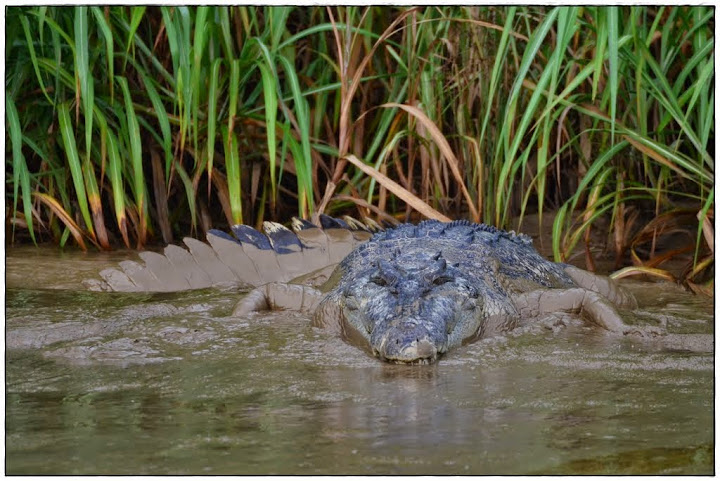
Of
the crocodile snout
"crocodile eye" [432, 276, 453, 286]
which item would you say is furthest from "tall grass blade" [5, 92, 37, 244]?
the crocodile snout

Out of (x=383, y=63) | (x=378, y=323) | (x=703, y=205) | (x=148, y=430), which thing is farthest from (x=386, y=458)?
(x=383, y=63)

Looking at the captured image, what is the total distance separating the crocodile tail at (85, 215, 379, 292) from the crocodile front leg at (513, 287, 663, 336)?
123 cm

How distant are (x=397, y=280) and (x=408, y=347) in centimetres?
60

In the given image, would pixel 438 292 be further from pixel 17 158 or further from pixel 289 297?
pixel 17 158

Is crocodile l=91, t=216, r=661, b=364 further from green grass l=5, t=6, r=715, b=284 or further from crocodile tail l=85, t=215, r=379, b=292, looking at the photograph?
green grass l=5, t=6, r=715, b=284

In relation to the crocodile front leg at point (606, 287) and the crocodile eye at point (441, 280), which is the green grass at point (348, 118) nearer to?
the crocodile front leg at point (606, 287)

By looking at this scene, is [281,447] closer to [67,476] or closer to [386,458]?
[386,458]

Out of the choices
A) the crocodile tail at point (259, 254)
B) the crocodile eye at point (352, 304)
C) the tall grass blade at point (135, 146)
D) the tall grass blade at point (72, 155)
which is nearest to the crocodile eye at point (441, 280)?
the crocodile eye at point (352, 304)

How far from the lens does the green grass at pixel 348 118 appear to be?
504 centimetres

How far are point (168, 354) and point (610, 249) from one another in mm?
2970

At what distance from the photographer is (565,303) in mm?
4496

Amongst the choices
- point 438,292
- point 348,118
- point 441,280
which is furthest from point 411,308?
point 348,118

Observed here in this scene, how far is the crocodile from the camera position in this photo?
3951 millimetres

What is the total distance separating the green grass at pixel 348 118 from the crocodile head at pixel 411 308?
35.6 inches
